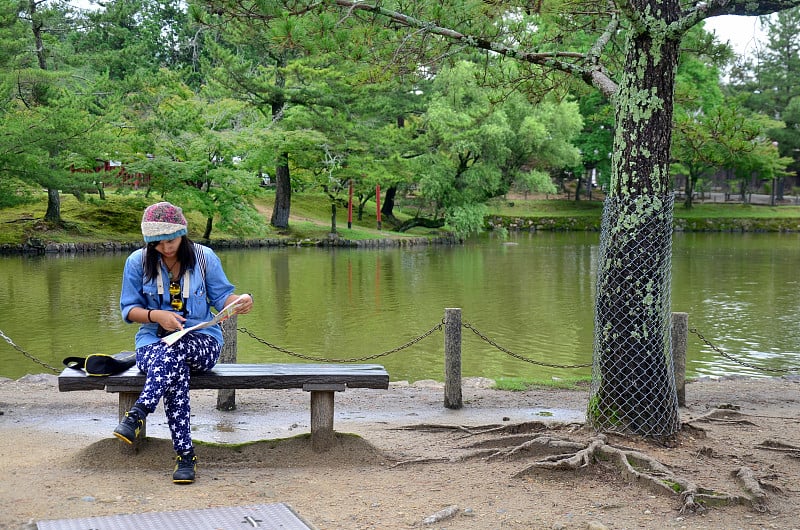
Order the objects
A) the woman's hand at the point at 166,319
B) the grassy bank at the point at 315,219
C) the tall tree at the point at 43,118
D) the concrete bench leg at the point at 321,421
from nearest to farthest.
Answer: the woman's hand at the point at 166,319
the concrete bench leg at the point at 321,421
the tall tree at the point at 43,118
the grassy bank at the point at 315,219

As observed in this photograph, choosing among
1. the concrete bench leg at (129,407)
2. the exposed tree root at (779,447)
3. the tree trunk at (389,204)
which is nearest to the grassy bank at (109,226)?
the tree trunk at (389,204)

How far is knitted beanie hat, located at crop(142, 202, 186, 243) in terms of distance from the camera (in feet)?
15.8

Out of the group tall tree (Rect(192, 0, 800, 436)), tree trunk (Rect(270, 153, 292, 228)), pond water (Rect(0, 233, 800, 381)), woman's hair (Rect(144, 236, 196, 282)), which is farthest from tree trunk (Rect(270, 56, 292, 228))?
woman's hair (Rect(144, 236, 196, 282))

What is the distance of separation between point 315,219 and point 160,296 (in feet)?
109

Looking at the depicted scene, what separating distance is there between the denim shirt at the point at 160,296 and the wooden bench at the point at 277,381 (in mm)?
231

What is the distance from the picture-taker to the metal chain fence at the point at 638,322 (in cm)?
566

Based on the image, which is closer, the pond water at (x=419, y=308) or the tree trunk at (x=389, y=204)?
the pond water at (x=419, y=308)

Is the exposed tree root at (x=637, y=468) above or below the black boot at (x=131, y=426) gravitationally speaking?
below

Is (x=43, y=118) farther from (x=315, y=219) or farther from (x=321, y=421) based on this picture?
(x=321, y=421)

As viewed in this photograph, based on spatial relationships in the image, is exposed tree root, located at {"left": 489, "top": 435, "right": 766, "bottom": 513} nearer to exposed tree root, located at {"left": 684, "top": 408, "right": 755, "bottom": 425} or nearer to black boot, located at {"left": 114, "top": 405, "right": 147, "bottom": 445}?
exposed tree root, located at {"left": 684, "top": 408, "right": 755, "bottom": 425}

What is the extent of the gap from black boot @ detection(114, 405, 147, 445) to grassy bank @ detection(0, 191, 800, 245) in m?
23.6

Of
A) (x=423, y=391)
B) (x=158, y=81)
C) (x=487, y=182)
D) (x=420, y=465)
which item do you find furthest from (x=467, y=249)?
(x=420, y=465)

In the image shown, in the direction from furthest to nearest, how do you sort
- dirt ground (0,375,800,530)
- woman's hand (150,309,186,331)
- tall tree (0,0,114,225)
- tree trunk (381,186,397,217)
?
tree trunk (381,186,397,217)
tall tree (0,0,114,225)
woman's hand (150,309,186,331)
dirt ground (0,375,800,530)

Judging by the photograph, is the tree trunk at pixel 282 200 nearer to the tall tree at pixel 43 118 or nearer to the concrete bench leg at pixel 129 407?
the tall tree at pixel 43 118
